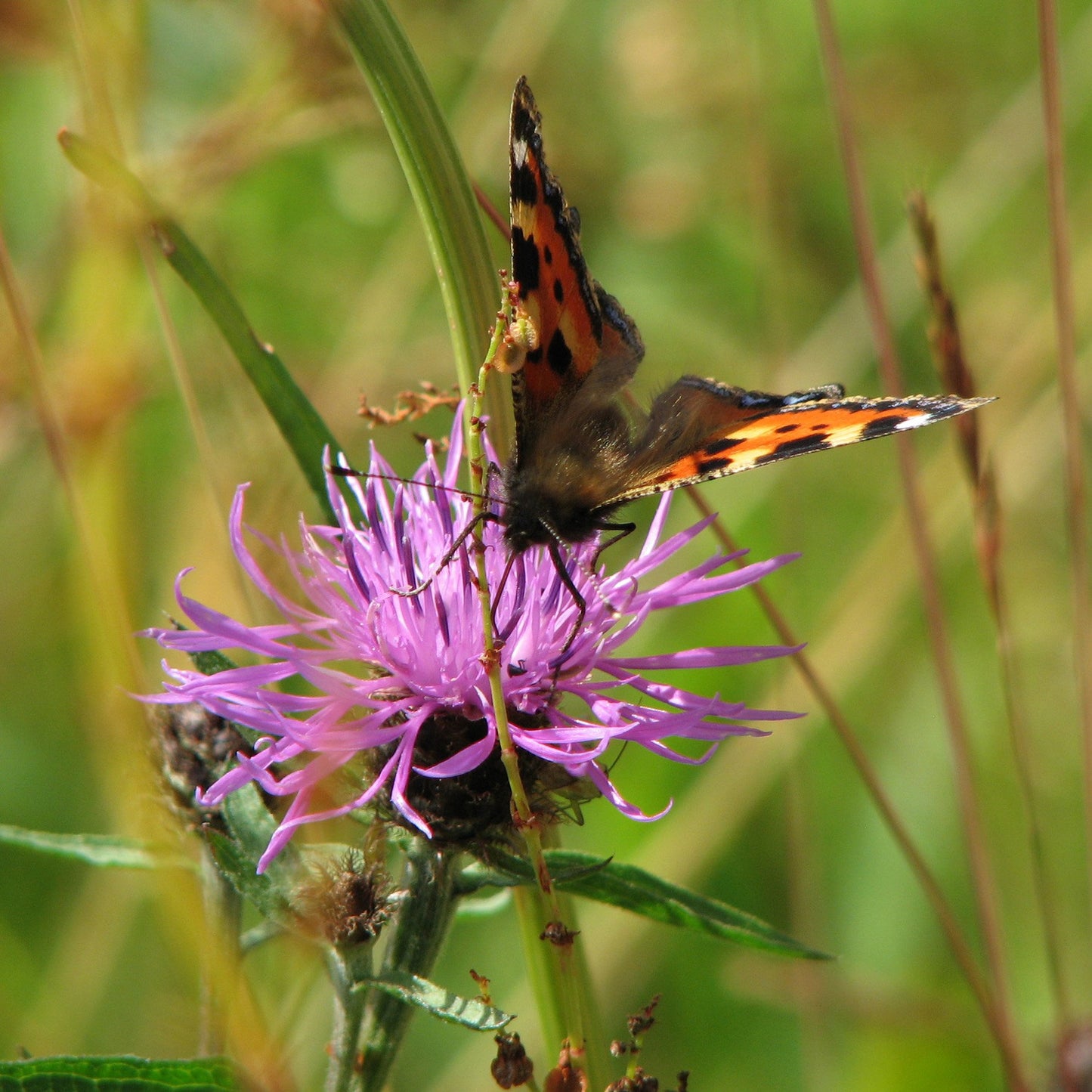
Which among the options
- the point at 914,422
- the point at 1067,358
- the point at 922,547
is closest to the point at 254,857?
the point at 914,422

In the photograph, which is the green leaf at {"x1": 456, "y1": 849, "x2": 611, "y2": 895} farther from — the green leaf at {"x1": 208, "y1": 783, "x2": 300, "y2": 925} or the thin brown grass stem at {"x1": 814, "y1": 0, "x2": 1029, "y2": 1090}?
the thin brown grass stem at {"x1": 814, "y1": 0, "x2": 1029, "y2": 1090}

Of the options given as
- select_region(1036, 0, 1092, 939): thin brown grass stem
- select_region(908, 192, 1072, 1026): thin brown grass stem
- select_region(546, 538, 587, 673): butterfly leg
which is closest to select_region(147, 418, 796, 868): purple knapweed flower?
select_region(546, 538, 587, 673): butterfly leg

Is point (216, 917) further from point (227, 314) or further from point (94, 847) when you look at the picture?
point (227, 314)

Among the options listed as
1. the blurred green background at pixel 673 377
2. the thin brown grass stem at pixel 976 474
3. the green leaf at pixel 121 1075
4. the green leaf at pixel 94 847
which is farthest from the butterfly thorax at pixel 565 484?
the green leaf at pixel 121 1075

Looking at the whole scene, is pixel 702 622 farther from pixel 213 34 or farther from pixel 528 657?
pixel 213 34

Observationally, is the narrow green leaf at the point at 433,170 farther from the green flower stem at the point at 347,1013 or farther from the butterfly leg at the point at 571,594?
the green flower stem at the point at 347,1013

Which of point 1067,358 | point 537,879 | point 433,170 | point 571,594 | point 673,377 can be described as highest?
point 673,377

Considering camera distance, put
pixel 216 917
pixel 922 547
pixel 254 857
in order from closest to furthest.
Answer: pixel 254 857
pixel 216 917
pixel 922 547
